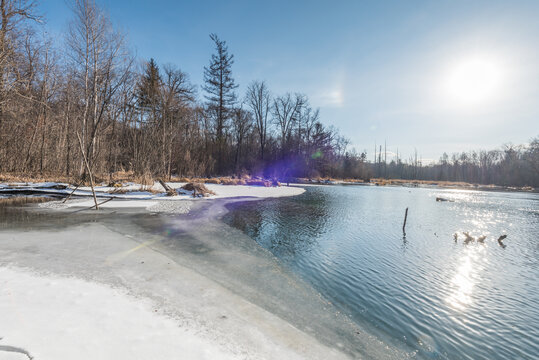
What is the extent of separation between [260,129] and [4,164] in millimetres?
27292

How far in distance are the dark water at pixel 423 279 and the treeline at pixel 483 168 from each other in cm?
6001

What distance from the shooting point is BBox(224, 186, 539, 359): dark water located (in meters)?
3.05

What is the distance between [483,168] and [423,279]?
84.4 m

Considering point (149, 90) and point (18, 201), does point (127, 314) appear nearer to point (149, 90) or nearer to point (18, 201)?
point (18, 201)

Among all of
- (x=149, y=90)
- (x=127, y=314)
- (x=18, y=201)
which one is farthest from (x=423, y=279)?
(x=149, y=90)

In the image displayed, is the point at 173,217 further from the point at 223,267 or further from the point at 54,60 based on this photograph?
the point at 54,60

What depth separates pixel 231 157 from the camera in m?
32.8

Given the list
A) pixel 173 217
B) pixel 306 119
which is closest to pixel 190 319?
pixel 173 217

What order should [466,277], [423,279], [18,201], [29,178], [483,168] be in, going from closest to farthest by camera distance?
[423,279], [466,277], [18,201], [29,178], [483,168]

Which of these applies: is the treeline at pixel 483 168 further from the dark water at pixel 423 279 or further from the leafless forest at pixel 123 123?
the dark water at pixel 423 279

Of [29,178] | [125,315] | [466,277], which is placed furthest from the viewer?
[29,178]

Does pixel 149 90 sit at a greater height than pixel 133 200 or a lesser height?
greater

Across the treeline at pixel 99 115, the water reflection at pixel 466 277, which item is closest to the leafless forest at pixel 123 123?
the treeline at pixel 99 115

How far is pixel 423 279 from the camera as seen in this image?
4.77 m
